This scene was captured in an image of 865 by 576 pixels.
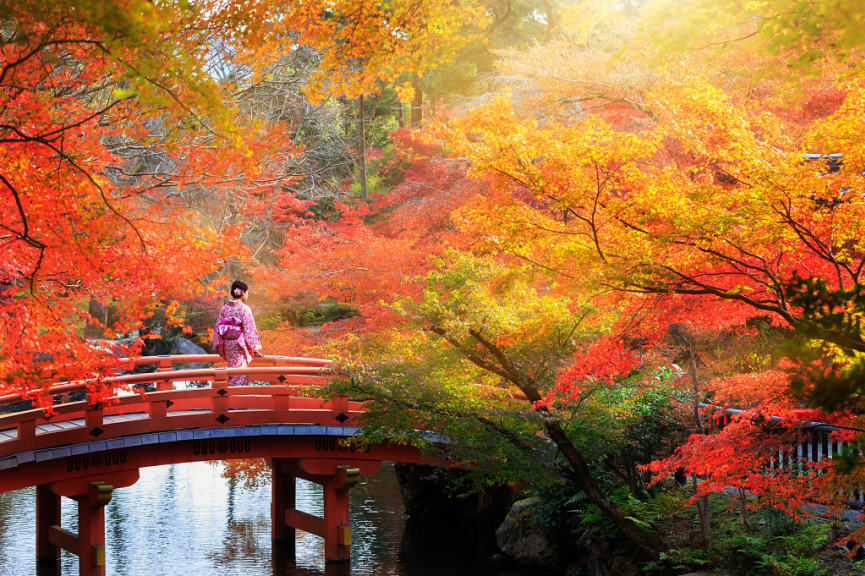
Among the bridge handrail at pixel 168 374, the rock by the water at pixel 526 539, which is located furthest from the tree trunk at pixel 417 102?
the rock by the water at pixel 526 539

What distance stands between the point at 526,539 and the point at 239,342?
16.7ft

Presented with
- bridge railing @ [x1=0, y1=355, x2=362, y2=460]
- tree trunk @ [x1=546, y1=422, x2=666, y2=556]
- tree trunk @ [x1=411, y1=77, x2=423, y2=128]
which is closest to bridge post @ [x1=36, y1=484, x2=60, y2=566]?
bridge railing @ [x1=0, y1=355, x2=362, y2=460]

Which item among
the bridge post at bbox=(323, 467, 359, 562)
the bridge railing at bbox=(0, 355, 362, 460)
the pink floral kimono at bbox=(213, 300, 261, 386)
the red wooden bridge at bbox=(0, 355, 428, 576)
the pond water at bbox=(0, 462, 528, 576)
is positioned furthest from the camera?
the bridge post at bbox=(323, 467, 359, 562)

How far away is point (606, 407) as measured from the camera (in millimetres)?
10477

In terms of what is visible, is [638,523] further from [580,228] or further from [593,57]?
[593,57]

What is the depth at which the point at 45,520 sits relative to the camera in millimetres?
12859

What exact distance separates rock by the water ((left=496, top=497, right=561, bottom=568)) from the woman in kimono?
4.55 metres

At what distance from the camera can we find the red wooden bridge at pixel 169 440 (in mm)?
10328

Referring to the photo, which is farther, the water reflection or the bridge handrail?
the water reflection

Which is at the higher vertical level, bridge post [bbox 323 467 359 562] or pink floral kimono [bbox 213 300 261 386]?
pink floral kimono [bbox 213 300 261 386]

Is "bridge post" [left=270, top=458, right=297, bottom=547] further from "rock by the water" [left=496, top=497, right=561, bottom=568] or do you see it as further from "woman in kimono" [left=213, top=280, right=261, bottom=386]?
"rock by the water" [left=496, top=497, right=561, bottom=568]

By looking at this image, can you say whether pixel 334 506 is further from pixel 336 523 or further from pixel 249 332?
pixel 249 332

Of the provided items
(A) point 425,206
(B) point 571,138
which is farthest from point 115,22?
(A) point 425,206

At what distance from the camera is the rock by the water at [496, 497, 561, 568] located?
1186 cm
